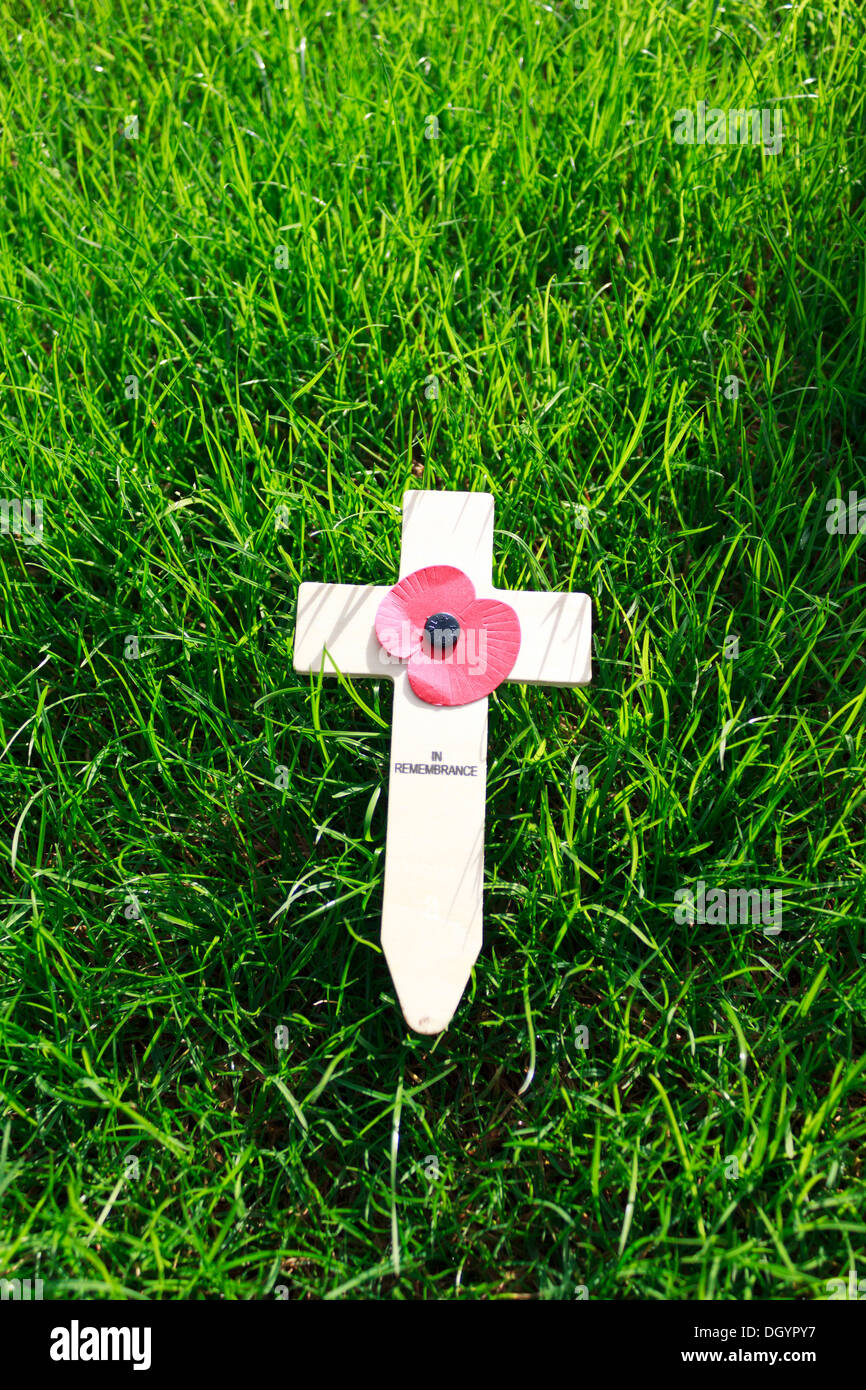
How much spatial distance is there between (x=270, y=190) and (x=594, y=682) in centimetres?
157

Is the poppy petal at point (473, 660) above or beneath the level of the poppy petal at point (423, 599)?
beneath

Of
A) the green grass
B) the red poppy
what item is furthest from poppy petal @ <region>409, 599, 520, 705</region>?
the green grass

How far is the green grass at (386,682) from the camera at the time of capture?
1632 mm

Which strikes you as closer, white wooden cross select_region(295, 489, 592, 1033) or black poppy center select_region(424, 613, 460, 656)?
white wooden cross select_region(295, 489, 592, 1033)

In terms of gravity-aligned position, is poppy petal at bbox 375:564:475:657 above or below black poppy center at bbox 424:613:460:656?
above

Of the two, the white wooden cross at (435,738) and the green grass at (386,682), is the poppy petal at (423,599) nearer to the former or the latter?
the white wooden cross at (435,738)

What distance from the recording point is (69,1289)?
1.48 metres

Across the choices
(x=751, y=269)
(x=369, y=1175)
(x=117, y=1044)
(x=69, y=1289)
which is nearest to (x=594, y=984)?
(x=369, y=1175)

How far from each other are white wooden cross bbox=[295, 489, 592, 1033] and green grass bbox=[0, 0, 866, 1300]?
0.47 feet

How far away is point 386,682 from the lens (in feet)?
6.37

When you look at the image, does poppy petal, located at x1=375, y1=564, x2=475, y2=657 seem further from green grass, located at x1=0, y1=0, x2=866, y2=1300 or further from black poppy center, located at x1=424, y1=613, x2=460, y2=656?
green grass, located at x1=0, y1=0, x2=866, y2=1300

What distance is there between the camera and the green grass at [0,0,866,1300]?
163 centimetres

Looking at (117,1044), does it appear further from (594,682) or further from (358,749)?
(594,682)

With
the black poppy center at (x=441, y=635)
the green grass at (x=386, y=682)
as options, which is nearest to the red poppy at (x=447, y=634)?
the black poppy center at (x=441, y=635)
